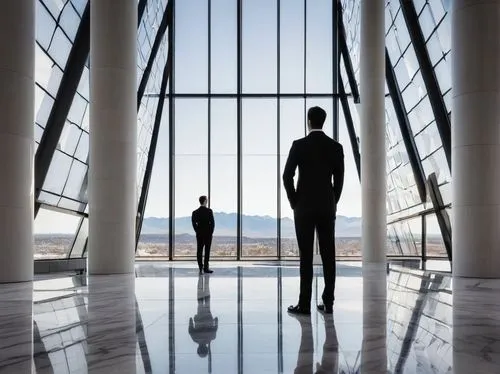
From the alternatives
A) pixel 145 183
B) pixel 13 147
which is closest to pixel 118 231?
pixel 13 147

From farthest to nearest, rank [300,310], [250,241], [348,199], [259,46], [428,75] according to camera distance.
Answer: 1. [348,199]
2. [259,46]
3. [250,241]
4. [428,75]
5. [300,310]

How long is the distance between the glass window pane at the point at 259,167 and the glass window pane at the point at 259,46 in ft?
3.26

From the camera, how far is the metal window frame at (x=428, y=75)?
729 inches

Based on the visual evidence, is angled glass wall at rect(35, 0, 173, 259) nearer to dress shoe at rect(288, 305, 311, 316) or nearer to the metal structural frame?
the metal structural frame

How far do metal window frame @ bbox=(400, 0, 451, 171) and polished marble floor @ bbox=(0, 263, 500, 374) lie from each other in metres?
10.3

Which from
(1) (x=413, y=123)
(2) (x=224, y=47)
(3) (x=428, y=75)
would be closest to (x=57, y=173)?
(3) (x=428, y=75)

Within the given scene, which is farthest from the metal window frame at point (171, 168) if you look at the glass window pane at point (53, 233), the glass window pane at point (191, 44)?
the glass window pane at point (53, 233)

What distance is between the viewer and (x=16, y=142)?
37.4 ft

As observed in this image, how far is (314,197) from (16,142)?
24.2ft

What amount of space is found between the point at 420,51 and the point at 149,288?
13501mm

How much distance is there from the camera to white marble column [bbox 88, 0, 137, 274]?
1428 centimetres

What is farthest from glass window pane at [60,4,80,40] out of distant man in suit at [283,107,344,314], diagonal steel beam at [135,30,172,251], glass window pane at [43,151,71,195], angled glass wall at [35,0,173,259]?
distant man in suit at [283,107,344,314]

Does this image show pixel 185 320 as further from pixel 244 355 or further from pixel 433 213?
pixel 433 213

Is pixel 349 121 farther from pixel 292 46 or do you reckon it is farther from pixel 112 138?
pixel 112 138
